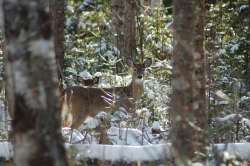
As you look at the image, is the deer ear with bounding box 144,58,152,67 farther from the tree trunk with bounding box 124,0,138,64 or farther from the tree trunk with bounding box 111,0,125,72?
the tree trunk with bounding box 111,0,125,72

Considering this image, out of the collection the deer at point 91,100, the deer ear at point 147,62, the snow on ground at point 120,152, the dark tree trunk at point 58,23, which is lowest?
the snow on ground at point 120,152

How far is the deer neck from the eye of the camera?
11508mm

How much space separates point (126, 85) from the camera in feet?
40.6

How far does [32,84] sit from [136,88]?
7468 millimetres

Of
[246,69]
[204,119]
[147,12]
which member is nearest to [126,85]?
[246,69]

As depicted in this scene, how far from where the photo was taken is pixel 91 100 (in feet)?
37.5

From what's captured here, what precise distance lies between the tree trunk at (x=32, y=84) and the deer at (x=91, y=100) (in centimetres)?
644

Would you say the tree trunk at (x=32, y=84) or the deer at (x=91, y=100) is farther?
the deer at (x=91, y=100)

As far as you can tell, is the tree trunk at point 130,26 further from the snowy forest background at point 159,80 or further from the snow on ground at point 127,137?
the snow on ground at point 127,137

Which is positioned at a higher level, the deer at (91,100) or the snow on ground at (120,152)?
the deer at (91,100)

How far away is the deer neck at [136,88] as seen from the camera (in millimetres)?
11508

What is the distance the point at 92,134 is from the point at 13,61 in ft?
15.3

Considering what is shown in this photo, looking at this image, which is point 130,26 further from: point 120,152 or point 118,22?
point 120,152

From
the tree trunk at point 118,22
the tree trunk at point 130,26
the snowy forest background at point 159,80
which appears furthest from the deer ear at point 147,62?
the tree trunk at point 118,22
